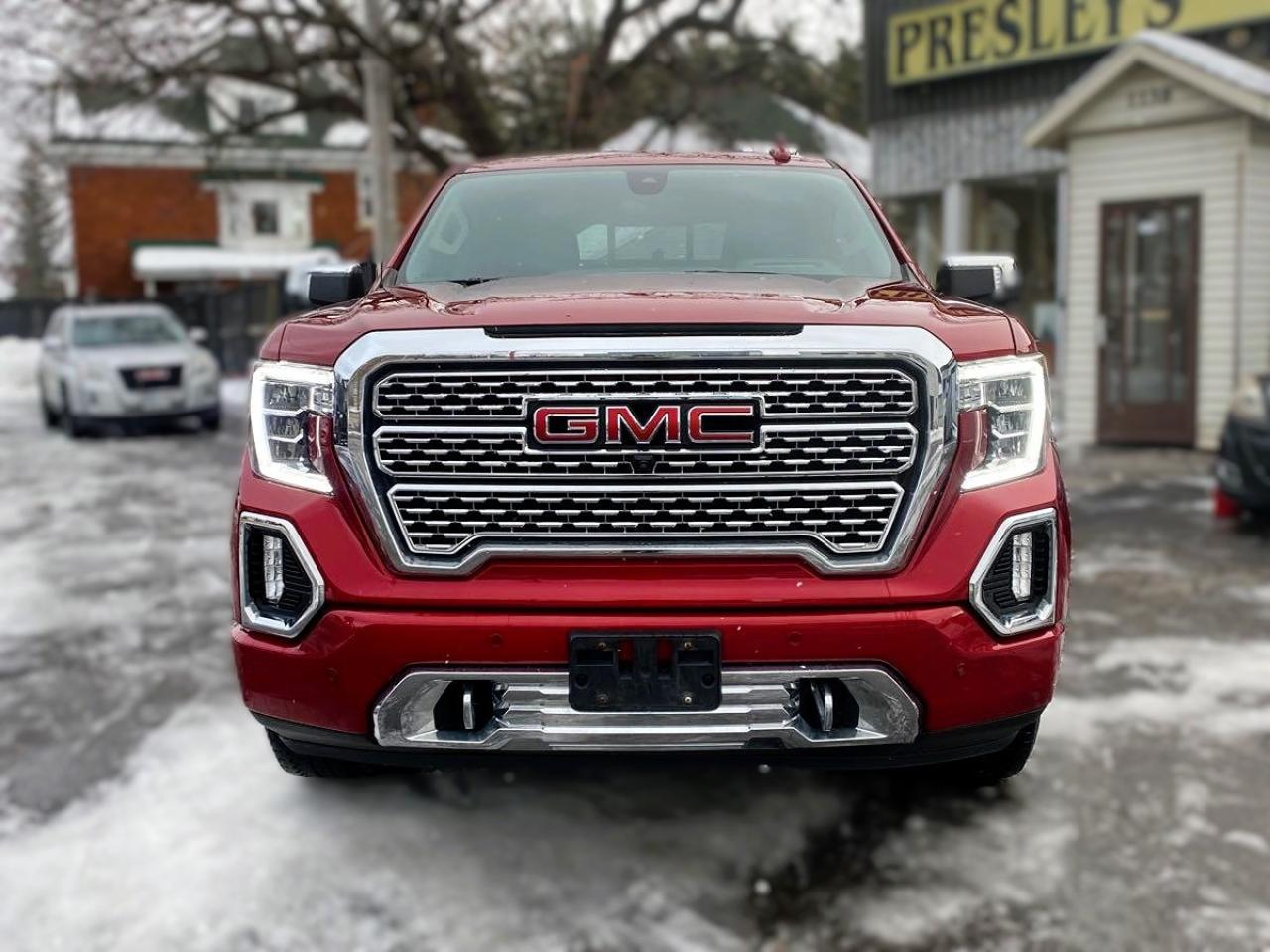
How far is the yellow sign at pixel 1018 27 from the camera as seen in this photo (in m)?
A: 15.0

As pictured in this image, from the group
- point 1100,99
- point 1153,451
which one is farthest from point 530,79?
point 1153,451

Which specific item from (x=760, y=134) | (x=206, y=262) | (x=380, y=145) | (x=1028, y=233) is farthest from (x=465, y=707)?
(x=206, y=262)

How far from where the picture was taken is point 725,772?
4.35 metres

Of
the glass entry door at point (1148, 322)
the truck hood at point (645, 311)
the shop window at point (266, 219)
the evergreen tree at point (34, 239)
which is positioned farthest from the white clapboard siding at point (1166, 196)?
the evergreen tree at point (34, 239)

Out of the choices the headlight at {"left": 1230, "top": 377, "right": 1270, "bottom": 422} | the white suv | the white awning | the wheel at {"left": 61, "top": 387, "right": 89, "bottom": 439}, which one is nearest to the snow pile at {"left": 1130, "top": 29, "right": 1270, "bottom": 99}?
the headlight at {"left": 1230, "top": 377, "right": 1270, "bottom": 422}

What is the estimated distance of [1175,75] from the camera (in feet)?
42.0

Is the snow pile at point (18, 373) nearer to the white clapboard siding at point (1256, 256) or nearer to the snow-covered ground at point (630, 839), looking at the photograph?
the white clapboard siding at point (1256, 256)

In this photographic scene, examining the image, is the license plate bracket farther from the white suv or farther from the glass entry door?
the white suv

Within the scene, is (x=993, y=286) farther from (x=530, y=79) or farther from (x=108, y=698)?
(x=530, y=79)

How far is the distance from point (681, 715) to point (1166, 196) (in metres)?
12.3

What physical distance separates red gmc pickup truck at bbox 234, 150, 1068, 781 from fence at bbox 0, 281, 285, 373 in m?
24.6

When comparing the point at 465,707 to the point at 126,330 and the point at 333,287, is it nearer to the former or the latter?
the point at 333,287

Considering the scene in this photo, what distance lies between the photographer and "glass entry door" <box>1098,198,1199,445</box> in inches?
522

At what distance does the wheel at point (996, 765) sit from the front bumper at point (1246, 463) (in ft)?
18.5
